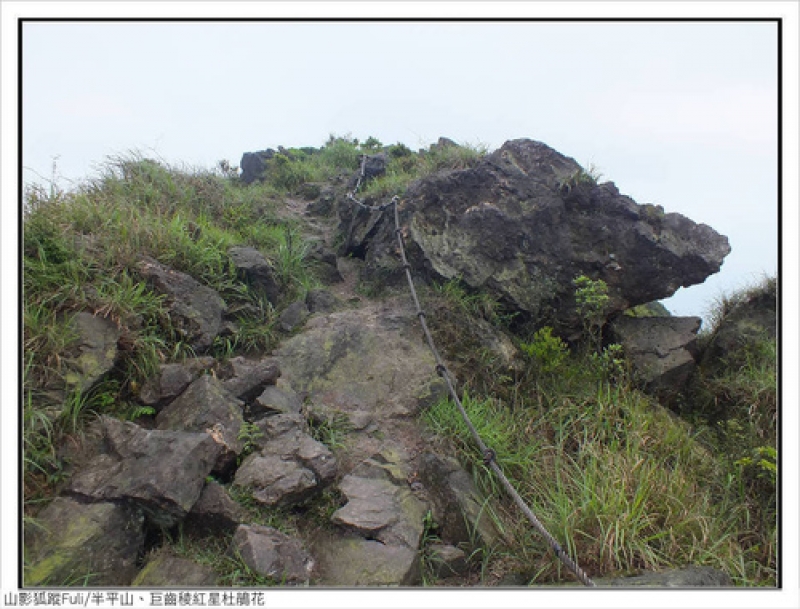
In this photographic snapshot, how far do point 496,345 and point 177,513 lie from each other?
2.65m

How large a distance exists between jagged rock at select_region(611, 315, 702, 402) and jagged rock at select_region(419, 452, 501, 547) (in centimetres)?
216

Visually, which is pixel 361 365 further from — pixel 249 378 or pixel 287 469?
pixel 287 469

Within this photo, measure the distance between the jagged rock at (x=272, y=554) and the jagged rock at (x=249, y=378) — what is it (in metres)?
0.98

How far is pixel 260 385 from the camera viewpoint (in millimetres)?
3141

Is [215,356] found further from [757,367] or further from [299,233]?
[757,367]

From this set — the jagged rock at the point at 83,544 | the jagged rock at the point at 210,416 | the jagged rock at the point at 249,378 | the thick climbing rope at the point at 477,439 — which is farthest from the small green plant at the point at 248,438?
the thick climbing rope at the point at 477,439

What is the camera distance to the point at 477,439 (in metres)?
2.80

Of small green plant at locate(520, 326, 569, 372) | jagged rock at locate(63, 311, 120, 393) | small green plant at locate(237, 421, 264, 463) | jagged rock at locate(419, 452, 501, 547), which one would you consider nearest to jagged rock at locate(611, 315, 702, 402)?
small green plant at locate(520, 326, 569, 372)

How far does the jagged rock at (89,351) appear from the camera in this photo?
8.48 feet

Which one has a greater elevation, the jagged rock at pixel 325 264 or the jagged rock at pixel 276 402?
the jagged rock at pixel 325 264

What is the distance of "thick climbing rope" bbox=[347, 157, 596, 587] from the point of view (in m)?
2.06

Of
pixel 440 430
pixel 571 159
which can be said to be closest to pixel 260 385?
pixel 440 430

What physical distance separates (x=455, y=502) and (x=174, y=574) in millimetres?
1411

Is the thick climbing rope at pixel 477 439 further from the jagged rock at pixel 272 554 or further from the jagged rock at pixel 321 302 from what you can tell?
the jagged rock at pixel 272 554
